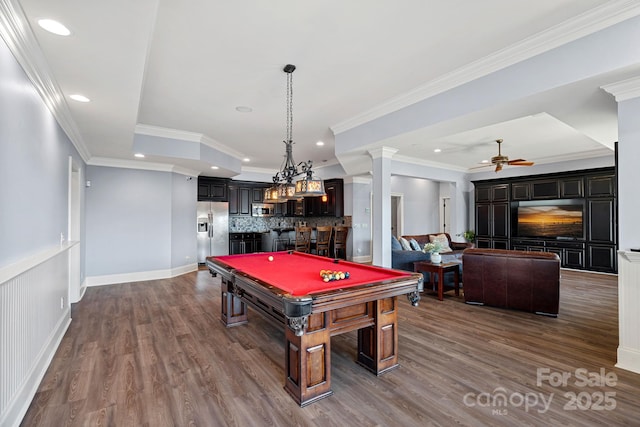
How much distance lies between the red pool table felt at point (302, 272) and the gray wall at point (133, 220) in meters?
3.37

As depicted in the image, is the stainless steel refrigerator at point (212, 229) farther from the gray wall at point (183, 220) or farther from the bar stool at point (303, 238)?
the bar stool at point (303, 238)

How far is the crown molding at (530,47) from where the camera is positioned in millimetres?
2330

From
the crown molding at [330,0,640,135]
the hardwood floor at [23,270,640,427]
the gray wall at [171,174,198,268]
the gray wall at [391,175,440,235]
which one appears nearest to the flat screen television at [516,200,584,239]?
the gray wall at [391,175,440,235]

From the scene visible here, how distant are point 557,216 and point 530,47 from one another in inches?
250

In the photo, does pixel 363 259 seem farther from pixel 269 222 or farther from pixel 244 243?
pixel 244 243

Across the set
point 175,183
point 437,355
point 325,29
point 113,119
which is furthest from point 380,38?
point 175,183

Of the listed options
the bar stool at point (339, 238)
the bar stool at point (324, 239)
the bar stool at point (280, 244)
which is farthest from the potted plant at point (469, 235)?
the bar stool at point (280, 244)

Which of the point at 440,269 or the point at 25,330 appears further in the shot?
the point at 440,269

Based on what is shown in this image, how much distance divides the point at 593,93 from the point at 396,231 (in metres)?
7.49

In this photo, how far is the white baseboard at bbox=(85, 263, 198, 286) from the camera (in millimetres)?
5844

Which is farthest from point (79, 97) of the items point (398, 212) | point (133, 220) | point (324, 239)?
point (398, 212)

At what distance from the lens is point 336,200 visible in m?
8.83

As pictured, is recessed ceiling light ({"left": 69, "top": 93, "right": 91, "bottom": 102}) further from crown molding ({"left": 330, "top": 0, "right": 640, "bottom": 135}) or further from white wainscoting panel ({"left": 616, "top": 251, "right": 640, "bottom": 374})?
white wainscoting panel ({"left": 616, "top": 251, "right": 640, "bottom": 374})

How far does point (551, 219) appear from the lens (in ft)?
25.0
